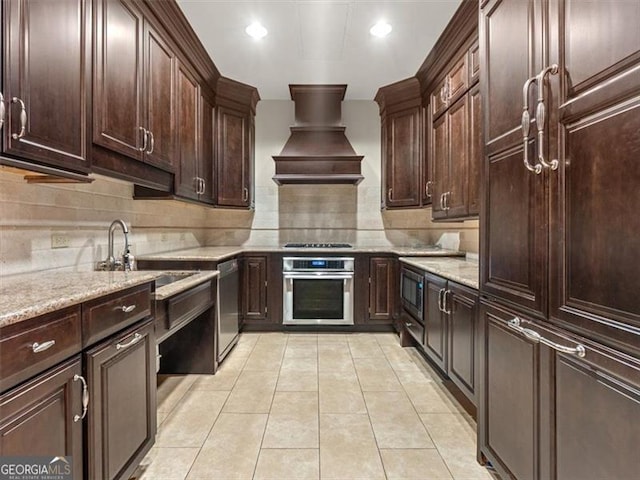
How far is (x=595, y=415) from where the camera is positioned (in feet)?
3.21

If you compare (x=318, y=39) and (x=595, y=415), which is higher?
(x=318, y=39)

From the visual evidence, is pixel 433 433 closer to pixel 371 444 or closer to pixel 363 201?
pixel 371 444

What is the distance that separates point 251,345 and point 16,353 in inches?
104

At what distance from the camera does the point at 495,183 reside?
59.6 inches

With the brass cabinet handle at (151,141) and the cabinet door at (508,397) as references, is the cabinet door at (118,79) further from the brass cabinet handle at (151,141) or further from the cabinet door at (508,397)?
the cabinet door at (508,397)

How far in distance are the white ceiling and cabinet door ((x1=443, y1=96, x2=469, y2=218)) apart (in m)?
0.71

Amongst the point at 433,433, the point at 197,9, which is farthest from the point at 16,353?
A: the point at 197,9

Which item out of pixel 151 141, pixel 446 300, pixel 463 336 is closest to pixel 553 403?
pixel 463 336

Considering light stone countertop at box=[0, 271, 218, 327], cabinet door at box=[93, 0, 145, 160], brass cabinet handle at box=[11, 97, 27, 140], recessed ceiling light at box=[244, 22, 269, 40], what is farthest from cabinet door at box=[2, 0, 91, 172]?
recessed ceiling light at box=[244, 22, 269, 40]

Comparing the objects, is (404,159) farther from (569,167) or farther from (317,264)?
(569,167)

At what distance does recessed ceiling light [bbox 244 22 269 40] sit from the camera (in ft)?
8.88

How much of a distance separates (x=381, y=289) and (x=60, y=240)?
2.90 metres

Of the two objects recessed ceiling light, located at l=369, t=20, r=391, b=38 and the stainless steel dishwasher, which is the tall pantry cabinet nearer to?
recessed ceiling light, located at l=369, t=20, r=391, b=38

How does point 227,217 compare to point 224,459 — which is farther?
point 227,217
